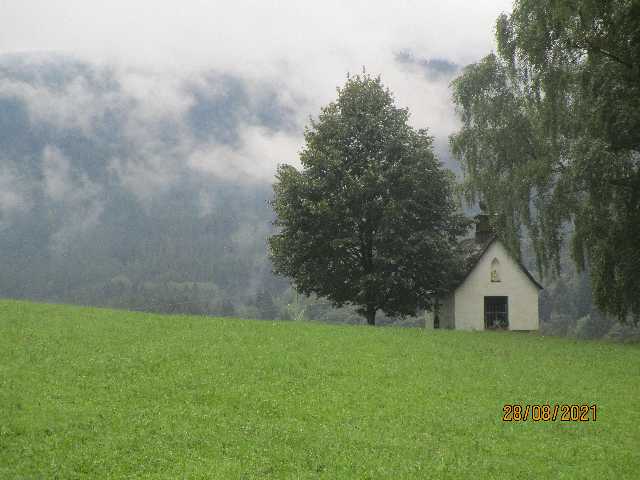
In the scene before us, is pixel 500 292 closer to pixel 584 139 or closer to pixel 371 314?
pixel 371 314

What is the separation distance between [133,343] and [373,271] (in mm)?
24229

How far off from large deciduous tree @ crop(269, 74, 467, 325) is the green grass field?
53.0ft

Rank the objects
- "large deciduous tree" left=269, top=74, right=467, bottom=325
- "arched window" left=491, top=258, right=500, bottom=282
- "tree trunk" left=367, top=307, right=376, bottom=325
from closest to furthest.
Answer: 1. "large deciduous tree" left=269, top=74, right=467, bottom=325
2. "tree trunk" left=367, top=307, right=376, bottom=325
3. "arched window" left=491, top=258, right=500, bottom=282

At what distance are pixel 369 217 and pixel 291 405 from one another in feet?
96.8

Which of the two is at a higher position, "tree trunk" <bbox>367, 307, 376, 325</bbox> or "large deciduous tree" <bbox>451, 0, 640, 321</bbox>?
"large deciduous tree" <bbox>451, 0, 640, 321</bbox>

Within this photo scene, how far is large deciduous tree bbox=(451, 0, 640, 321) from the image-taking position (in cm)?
2911

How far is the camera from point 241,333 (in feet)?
92.8

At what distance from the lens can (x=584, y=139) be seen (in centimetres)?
3133

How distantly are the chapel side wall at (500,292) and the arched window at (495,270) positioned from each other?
0.26m
